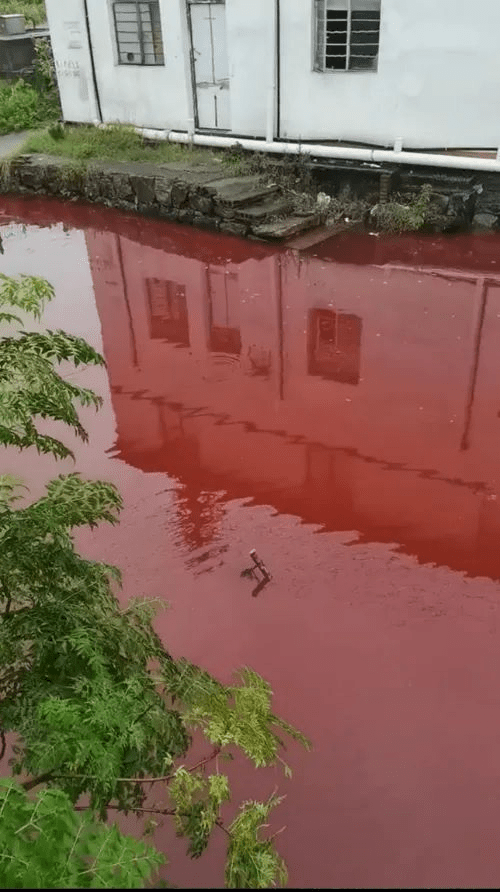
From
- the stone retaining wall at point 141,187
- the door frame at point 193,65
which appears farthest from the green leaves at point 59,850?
the door frame at point 193,65

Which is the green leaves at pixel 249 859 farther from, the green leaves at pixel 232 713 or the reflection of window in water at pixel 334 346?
the reflection of window in water at pixel 334 346

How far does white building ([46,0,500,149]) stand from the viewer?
10312 millimetres

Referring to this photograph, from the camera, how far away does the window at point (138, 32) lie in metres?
12.7

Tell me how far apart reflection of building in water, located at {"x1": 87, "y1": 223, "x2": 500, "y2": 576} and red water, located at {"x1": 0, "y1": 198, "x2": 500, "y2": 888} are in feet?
0.08

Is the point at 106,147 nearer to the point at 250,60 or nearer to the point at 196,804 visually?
the point at 250,60

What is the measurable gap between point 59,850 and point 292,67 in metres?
11.9

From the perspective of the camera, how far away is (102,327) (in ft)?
27.7

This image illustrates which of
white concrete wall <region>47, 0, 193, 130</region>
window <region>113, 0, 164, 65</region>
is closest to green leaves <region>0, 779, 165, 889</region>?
white concrete wall <region>47, 0, 193, 130</region>

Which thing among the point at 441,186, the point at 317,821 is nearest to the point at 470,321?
the point at 441,186

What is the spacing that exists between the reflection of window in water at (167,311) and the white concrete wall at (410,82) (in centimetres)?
426

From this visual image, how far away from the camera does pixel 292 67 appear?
37.7 feet

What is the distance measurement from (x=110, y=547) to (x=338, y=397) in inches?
109

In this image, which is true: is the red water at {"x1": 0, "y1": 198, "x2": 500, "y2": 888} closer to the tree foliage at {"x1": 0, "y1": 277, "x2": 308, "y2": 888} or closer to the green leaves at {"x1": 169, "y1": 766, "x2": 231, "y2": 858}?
the green leaves at {"x1": 169, "y1": 766, "x2": 231, "y2": 858}

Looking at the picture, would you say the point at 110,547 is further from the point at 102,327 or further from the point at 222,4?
the point at 222,4
